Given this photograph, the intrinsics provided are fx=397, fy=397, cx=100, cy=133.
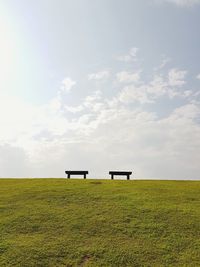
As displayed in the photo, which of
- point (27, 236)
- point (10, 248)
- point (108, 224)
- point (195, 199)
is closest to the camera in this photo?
point (10, 248)

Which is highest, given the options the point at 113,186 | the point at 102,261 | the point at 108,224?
the point at 113,186

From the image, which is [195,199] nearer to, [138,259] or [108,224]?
[108,224]

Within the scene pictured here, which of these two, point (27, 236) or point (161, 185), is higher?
point (161, 185)

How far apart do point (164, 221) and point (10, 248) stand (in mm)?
8485

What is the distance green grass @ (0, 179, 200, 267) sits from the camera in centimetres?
1758

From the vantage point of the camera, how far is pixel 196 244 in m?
19.0

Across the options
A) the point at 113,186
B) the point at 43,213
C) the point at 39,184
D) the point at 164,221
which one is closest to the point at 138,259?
the point at 164,221

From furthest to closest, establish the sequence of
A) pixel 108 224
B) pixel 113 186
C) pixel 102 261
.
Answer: pixel 113 186 → pixel 108 224 → pixel 102 261

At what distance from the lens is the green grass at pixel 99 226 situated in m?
17.6

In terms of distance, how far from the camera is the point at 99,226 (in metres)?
21.1

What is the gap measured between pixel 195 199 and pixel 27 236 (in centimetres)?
1275

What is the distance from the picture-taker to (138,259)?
57.2 ft

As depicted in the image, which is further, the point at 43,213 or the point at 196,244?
the point at 43,213

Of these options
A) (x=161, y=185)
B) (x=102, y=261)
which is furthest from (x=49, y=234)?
(x=161, y=185)
